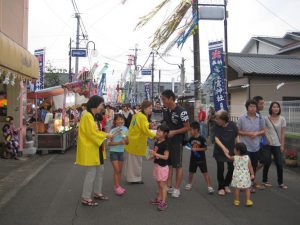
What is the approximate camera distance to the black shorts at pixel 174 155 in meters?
6.60

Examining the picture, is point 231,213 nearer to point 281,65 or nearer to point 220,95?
point 220,95

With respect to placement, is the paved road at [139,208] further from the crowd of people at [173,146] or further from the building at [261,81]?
the building at [261,81]

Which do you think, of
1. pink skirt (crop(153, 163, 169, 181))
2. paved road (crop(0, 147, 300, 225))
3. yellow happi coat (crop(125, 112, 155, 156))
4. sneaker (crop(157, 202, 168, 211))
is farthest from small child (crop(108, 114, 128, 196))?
sneaker (crop(157, 202, 168, 211))

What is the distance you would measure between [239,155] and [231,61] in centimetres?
1418

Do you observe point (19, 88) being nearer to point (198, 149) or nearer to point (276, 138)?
point (198, 149)

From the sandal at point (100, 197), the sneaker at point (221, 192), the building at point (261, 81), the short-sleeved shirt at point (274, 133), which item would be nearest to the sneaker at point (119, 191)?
the sandal at point (100, 197)

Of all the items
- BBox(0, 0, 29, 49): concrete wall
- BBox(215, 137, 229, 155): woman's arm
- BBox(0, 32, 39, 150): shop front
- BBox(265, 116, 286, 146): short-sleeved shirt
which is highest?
BBox(0, 0, 29, 49): concrete wall

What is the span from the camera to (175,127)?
6.63m

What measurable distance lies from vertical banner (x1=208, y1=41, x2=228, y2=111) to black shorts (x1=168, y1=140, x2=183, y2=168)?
8909 mm

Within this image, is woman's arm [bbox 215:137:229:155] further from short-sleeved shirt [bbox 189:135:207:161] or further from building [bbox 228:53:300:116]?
building [bbox 228:53:300:116]

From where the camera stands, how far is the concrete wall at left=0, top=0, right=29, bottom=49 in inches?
457

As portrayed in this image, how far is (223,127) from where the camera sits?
6.89 metres

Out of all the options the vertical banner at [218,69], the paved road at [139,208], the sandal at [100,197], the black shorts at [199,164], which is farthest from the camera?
the vertical banner at [218,69]

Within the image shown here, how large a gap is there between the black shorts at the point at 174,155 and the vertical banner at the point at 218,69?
8.91m
